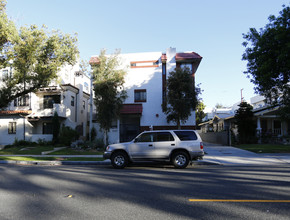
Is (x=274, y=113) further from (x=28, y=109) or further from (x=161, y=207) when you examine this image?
(x=28, y=109)

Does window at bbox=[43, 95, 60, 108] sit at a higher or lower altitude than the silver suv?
higher

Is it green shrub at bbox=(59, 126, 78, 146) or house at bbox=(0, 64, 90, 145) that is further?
house at bbox=(0, 64, 90, 145)

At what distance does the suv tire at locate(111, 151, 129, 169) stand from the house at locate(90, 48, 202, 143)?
41.0 feet

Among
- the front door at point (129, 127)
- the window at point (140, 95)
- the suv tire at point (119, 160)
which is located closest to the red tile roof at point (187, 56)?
the window at point (140, 95)

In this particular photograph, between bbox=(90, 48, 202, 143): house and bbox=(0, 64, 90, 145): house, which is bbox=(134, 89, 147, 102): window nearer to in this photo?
bbox=(90, 48, 202, 143): house

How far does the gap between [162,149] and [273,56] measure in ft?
43.1

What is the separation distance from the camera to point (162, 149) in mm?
11039

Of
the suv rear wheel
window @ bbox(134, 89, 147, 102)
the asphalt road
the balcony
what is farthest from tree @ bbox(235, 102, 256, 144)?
the balcony

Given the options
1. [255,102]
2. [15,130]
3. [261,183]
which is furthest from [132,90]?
[255,102]

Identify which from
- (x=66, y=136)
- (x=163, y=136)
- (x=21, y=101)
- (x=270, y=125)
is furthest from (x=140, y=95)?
(x=270, y=125)

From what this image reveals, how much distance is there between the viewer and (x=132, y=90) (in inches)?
977

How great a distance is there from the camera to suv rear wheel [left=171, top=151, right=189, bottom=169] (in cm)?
1087

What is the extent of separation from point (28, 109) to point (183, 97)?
18.0 m

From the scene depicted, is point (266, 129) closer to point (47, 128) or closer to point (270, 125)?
point (270, 125)
